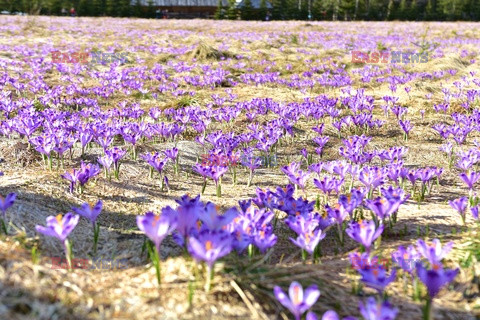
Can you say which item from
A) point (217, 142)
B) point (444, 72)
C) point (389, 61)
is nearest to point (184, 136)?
point (217, 142)

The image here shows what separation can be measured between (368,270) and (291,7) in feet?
171

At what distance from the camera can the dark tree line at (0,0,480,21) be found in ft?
152

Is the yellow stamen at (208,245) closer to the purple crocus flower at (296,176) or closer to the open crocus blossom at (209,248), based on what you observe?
the open crocus blossom at (209,248)

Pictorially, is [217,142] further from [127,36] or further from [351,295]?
[127,36]

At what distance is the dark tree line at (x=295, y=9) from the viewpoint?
46188 mm

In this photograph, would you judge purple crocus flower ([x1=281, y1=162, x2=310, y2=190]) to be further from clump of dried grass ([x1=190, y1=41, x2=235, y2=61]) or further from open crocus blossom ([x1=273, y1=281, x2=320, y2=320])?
clump of dried grass ([x1=190, y1=41, x2=235, y2=61])

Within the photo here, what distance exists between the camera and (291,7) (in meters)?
50.5

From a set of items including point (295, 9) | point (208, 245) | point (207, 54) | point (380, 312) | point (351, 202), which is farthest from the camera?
point (295, 9)

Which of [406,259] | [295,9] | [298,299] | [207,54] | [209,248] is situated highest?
[295,9]

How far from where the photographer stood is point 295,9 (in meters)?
50.7

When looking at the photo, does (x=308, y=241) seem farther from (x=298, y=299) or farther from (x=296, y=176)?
(x=296, y=176)

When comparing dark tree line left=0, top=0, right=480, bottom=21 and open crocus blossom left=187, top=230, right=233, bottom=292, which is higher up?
dark tree line left=0, top=0, right=480, bottom=21

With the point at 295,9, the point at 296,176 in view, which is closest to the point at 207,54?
the point at 296,176

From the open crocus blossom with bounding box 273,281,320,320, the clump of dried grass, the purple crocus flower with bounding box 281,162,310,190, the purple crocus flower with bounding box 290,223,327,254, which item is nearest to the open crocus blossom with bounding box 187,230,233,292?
the open crocus blossom with bounding box 273,281,320,320
